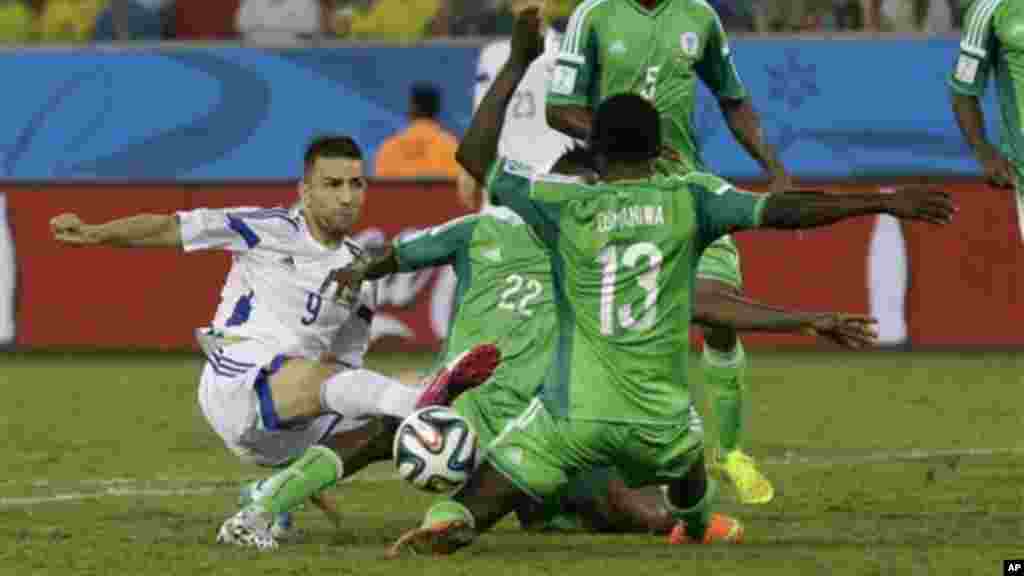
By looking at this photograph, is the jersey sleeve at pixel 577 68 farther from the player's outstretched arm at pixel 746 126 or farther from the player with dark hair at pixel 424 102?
the player with dark hair at pixel 424 102

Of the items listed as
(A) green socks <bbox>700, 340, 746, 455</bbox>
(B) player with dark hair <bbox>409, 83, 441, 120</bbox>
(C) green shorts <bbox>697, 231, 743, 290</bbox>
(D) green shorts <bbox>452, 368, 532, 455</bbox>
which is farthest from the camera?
(B) player with dark hair <bbox>409, 83, 441, 120</bbox>

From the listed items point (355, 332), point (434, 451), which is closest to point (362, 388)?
point (434, 451)

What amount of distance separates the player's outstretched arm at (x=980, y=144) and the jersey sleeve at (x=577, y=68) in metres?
1.53

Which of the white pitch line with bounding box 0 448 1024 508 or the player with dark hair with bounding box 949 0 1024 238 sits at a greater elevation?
the player with dark hair with bounding box 949 0 1024 238

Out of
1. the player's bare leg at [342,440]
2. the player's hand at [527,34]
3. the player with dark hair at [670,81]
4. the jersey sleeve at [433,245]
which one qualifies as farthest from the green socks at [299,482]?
the player with dark hair at [670,81]

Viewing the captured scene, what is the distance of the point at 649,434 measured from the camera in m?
8.08

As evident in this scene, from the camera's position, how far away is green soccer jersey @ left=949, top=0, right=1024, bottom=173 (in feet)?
34.4

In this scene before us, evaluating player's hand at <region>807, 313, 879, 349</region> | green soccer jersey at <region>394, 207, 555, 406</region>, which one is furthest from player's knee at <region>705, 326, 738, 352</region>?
player's hand at <region>807, 313, 879, 349</region>

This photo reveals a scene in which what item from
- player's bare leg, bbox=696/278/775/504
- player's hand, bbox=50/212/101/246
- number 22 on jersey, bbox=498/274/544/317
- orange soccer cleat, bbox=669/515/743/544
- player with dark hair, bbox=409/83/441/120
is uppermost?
player's hand, bbox=50/212/101/246

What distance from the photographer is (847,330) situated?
7.78 metres

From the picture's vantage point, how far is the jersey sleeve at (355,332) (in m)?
9.34

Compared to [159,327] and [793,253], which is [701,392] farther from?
[159,327]

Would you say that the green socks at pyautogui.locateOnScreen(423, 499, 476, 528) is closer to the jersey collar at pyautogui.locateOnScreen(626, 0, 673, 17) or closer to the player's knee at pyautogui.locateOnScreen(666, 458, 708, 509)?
the player's knee at pyautogui.locateOnScreen(666, 458, 708, 509)

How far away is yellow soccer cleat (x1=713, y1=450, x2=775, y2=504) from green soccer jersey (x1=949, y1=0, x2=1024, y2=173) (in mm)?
1672
